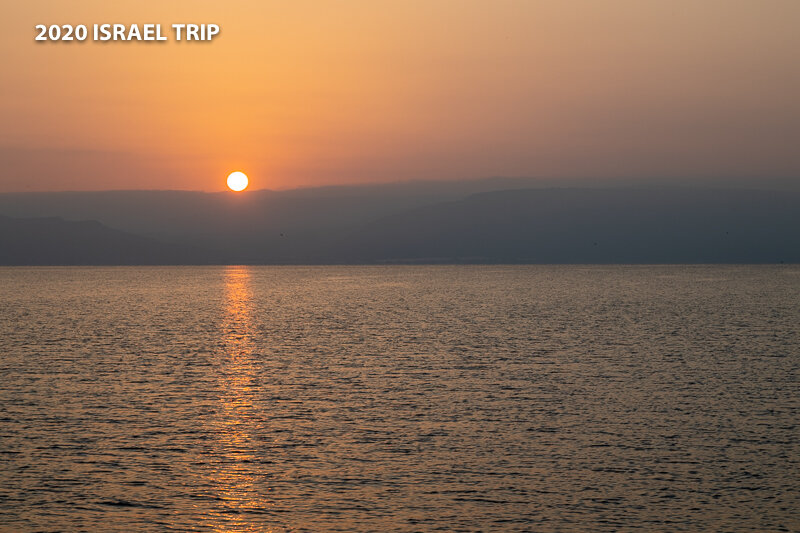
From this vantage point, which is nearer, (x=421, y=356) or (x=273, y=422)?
(x=273, y=422)

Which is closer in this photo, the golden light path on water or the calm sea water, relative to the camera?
the golden light path on water

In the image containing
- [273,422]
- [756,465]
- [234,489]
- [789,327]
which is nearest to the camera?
[234,489]

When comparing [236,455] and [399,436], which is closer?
[236,455]

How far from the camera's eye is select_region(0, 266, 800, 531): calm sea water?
100ft

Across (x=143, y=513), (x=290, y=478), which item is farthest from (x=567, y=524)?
(x=143, y=513)

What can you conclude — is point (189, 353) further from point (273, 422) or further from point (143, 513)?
point (143, 513)

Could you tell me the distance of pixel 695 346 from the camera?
87.5 metres

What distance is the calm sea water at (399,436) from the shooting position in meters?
30.5

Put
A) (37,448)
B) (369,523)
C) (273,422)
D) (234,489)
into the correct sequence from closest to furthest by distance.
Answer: (369,523) → (234,489) → (37,448) → (273,422)

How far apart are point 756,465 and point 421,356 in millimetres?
43504

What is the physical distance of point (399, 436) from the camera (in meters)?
42.2

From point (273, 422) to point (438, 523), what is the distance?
18.3 metres

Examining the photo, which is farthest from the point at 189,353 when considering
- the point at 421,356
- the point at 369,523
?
the point at 369,523

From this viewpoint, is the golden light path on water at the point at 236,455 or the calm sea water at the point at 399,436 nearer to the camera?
the golden light path on water at the point at 236,455
